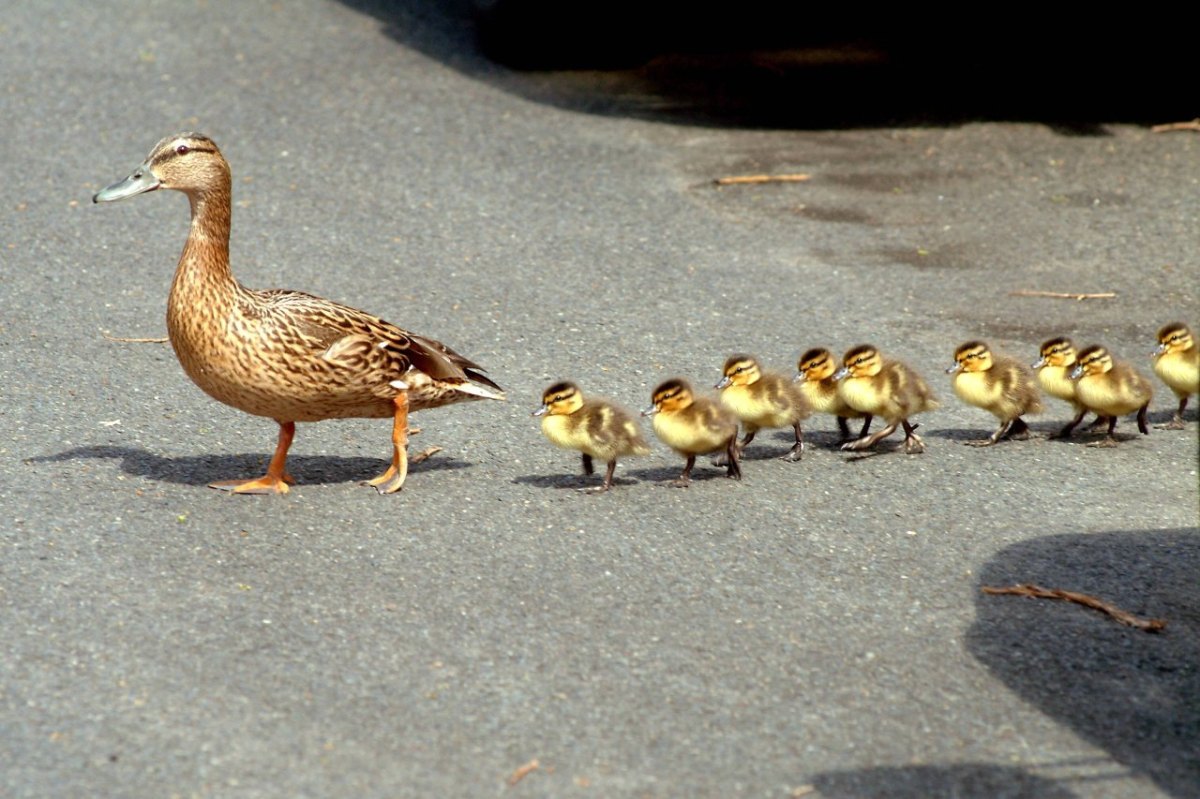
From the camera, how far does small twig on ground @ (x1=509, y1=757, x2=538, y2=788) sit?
4.00 m

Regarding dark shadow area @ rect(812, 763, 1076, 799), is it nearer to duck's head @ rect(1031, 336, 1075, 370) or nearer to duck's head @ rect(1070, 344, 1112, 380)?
duck's head @ rect(1070, 344, 1112, 380)

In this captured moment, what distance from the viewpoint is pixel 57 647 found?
4.59 meters

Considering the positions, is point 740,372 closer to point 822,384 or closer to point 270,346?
point 822,384

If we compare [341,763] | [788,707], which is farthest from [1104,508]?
[341,763]

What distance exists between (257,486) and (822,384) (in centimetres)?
254

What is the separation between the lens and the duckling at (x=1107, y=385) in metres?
6.71

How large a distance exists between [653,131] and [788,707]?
23.6 feet

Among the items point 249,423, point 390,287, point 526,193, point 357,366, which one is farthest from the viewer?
point 526,193

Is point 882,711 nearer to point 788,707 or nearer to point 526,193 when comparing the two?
point 788,707

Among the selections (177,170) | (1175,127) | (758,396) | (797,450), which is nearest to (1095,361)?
(797,450)

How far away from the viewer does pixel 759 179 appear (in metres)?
10.1

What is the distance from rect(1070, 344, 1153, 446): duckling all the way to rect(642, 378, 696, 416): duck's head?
183 centimetres

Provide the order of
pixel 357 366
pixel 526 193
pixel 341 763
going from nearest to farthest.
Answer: pixel 341 763, pixel 357 366, pixel 526 193

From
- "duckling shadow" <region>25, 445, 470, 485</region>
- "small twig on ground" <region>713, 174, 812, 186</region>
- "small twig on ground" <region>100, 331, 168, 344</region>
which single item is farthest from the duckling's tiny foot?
"small twig on ground" <region>713, 174, 812, 186</region>
